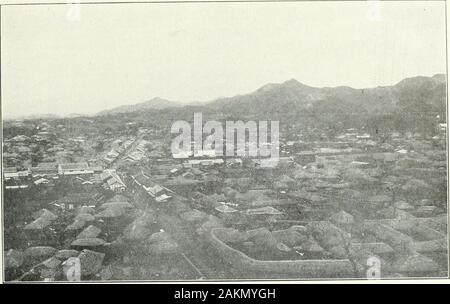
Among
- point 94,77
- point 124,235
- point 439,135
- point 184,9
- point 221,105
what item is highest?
point 184,9

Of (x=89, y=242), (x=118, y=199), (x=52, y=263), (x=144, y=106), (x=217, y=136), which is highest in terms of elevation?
(x=144, y=106)

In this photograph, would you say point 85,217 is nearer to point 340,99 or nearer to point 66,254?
point 66,254

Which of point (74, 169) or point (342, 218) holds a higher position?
point (74, 169)

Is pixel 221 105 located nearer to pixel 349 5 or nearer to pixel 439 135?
pixel 349 5

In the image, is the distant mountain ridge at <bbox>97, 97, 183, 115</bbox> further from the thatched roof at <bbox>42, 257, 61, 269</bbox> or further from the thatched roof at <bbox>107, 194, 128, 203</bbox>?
the thatched roof at <bbox>42, 257, 61, 269</bbox>

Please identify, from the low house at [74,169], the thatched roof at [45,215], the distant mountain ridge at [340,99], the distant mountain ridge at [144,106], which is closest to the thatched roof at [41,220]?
the thatched roof at [45,215]

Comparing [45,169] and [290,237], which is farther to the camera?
[45,169]

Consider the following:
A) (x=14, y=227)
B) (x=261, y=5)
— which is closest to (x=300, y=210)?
(x=261, y=5)

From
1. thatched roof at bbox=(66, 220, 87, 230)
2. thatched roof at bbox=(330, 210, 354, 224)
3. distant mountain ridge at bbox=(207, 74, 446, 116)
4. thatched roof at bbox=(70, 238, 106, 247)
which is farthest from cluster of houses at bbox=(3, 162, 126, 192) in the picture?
thatched roof at bbox=(330, 210, 354, 224)

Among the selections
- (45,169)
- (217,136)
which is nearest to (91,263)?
(45,169)
